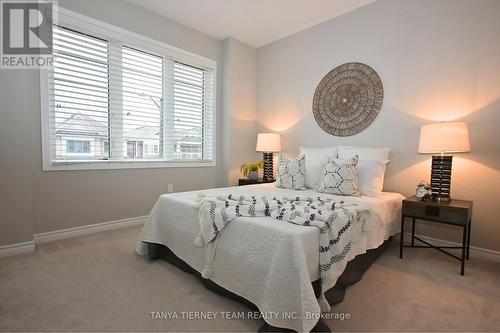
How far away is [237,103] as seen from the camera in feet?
13.7

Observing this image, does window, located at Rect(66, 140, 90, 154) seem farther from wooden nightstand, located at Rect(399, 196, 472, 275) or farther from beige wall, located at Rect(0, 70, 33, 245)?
wooden nightstand, located at Rect(399, 196, 472, 275)

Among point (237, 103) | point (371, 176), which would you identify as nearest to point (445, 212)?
point (371, 176)

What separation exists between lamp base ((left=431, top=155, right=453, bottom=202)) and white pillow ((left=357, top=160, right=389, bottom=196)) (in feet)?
1.49

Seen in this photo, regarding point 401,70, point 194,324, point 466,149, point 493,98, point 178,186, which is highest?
point 401,70

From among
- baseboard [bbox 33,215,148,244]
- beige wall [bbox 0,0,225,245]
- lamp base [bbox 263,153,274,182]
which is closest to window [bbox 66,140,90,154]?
beige wall [bbox 0,0,225,245]

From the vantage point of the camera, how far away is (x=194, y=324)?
1461mm

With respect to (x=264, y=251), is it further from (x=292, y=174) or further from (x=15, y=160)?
(x=15, y=160)

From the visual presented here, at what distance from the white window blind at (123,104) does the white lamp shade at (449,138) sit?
2908 millimetres

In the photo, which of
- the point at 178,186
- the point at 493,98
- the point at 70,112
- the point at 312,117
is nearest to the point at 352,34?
the point at 312,117

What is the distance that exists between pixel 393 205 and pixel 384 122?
1044mm

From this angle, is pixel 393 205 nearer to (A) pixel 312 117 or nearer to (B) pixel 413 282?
(B) pixel 413 282

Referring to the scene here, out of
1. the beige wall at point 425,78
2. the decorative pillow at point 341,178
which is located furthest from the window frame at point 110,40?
the decorative pillow at point 341,178

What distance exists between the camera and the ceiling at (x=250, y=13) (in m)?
3.08

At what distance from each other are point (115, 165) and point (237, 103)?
6.76 feet
